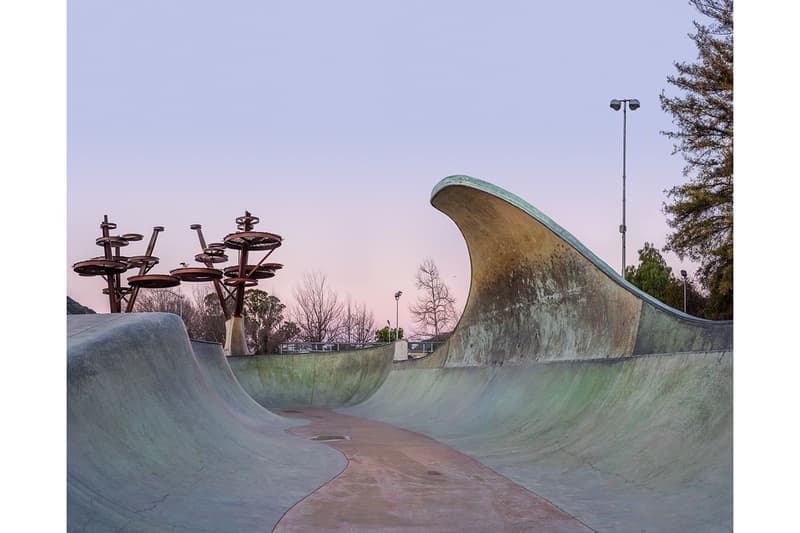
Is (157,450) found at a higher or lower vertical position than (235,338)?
higher

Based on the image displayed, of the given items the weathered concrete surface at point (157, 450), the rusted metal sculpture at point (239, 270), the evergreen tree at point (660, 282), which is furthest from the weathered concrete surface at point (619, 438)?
the evergreen tree at point (660, 282)

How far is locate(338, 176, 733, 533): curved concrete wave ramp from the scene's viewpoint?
6695 millimetres

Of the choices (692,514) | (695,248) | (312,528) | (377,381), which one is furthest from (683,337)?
(695,248)

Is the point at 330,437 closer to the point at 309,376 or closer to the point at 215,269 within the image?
the point at 309,376


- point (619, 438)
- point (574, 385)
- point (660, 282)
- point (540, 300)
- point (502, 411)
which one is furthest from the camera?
point (660, 282)

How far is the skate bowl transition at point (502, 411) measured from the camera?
5.96 m

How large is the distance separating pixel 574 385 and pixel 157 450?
768 centimetres

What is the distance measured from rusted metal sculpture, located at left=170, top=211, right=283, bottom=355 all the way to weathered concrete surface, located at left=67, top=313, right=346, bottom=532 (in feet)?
68.0

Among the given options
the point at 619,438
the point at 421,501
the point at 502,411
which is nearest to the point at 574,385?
the point at 502,411

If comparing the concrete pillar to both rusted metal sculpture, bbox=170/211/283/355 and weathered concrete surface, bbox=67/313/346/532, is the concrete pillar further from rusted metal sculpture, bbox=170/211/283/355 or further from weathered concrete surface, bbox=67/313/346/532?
weathered concrete surface, bbox=67/313/346/532

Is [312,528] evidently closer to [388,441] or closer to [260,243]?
[388,441]

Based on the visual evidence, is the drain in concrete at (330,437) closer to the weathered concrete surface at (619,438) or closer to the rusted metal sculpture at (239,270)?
the weathered concrete surface at (619,438)

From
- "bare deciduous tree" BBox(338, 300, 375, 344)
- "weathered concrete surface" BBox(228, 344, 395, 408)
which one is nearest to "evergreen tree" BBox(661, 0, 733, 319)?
"weathered concrete surface" BBox(228, 344, 395, 408)

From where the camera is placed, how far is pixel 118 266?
32.0 meters
